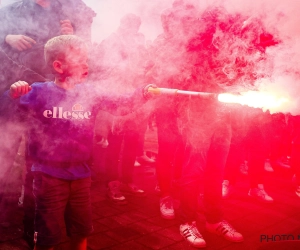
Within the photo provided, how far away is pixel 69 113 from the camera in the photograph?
6.80 ft

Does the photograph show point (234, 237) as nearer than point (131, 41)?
Yes

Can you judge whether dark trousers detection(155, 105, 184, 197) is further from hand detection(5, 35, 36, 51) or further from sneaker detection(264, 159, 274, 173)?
sneaker detection(264, 159, 274, 173)

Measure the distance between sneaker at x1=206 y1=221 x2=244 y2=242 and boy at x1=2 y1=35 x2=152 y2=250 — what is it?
4.60 feet

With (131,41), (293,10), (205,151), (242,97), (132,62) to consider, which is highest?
(293,10)

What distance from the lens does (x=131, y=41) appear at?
3822mm

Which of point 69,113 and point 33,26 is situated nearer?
A: point 69,113

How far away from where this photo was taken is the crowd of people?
204 cm

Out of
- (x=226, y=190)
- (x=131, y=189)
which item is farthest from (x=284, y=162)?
(x=131, y=189)

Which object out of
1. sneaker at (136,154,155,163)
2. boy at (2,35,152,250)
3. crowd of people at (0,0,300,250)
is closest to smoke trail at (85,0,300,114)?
crowd of people at (0,0,300,250)

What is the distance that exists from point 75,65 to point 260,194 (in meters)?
3.20

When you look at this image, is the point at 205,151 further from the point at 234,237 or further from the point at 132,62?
the point at 132,62

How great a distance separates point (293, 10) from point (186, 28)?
1180 millimetres

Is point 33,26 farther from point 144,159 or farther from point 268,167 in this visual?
point 268,167

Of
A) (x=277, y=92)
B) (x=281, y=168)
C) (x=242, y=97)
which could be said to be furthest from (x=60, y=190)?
(x=281, y=168)
